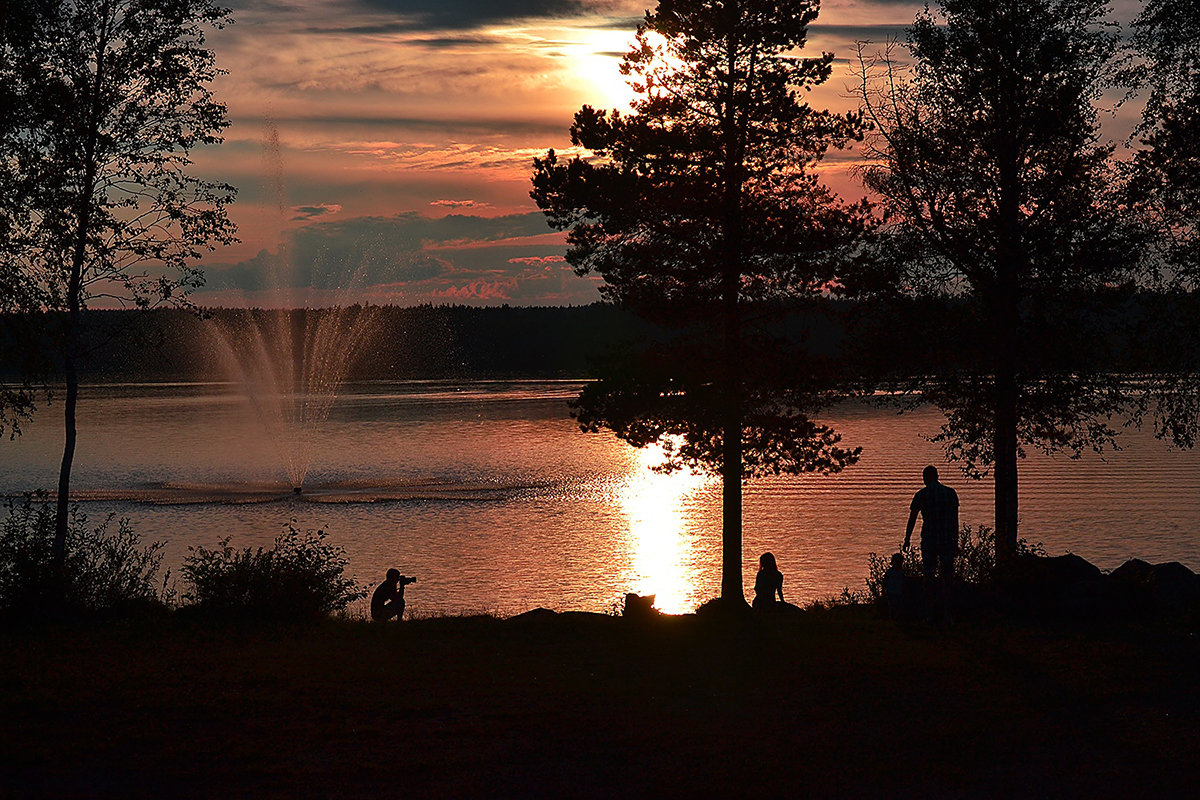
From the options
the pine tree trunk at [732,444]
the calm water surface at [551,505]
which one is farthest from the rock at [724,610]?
the calm water surface at [551,505]

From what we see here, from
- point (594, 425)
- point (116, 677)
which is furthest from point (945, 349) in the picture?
point (116, 677)

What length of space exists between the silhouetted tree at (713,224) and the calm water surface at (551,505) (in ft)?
16.0

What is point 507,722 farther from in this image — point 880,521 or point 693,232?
point 880,521

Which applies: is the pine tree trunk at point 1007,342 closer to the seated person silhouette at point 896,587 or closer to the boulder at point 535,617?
the seated person silhouette at point 896,587

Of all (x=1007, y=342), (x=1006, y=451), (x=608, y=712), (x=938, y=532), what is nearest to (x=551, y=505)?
(x=1006, y=451)

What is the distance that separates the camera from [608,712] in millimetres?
11312

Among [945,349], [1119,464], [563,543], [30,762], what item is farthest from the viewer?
[1119,464]

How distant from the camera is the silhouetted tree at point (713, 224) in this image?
24969 mm

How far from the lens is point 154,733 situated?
10281 millimetres

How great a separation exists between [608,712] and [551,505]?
35.8 metres

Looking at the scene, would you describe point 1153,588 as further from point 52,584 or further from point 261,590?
point 52,584

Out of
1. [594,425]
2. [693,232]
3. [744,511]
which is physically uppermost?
[693,232]

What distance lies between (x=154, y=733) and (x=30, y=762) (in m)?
1.14

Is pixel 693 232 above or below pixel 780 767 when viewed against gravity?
above
